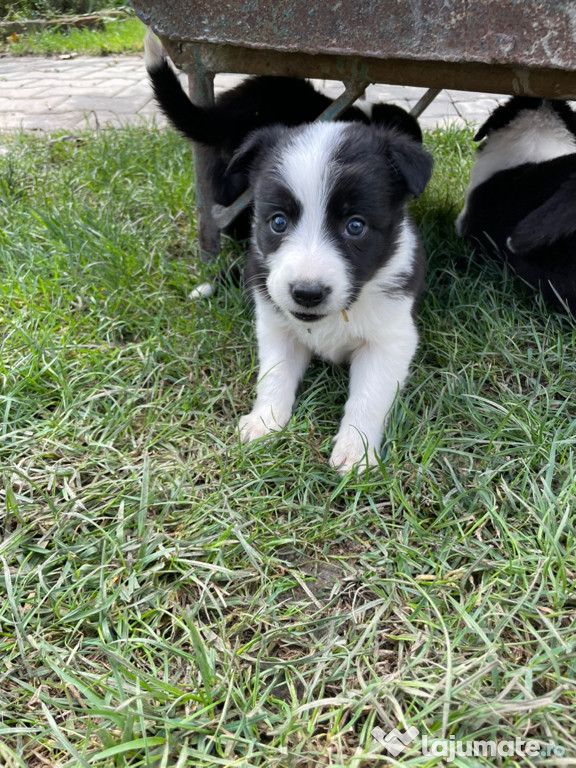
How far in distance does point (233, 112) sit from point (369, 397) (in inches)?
66.6

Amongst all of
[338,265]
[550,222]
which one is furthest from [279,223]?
[550,222]

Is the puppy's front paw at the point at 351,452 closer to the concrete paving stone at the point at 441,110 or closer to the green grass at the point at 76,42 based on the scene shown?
the concrete paving stone at the point at 441,110

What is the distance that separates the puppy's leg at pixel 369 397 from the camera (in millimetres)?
2152

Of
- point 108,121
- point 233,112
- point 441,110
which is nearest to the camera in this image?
point 233,112

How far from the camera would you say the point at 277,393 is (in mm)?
2365

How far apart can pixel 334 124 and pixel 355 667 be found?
1.83 meters

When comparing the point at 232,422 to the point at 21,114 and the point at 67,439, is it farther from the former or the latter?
the point at 21,114

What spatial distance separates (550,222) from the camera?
2.64m

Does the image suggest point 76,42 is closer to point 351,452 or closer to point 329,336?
point 329,336

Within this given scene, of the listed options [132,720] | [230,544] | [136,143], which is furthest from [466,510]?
[136,143]

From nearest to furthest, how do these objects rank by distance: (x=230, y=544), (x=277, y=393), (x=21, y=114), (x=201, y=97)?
(x=230, y=544) → (x=277, y=393) → (x=201, y=97) → (x=21, y=114)

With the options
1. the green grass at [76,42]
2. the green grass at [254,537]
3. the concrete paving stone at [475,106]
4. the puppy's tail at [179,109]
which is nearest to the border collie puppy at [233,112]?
the puppy's tail at [179,109]

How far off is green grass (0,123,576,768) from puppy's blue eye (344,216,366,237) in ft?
2.11

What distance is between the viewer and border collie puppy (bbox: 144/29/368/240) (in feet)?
8.42
